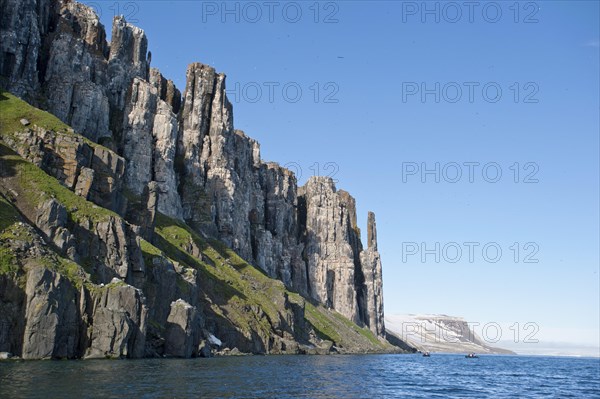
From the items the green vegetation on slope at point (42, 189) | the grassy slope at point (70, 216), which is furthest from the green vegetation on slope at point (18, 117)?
the green vegetation on slope at point (42, 189)

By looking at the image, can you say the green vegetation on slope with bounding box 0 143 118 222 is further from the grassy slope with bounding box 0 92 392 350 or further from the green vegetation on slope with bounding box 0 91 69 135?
the green vegetation on slope with bounding box 0 91 69 135

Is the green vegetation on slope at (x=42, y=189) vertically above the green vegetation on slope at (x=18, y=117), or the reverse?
the green vegetation on slope at (x=18, y=117)

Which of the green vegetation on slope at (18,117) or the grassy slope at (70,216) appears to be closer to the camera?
the grassy slope at (70,216)

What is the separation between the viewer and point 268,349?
179000 millimetres

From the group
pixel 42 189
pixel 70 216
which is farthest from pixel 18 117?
pixel 70 216

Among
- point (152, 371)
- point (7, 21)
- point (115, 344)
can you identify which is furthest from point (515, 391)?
point (7, 21)

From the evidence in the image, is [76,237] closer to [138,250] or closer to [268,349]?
[138,250]

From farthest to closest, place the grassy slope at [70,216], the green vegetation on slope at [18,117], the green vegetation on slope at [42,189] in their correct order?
the green vegetation on slope at [18,117]
the green vegetation on slope at [42,189]
the grassy slope at [70,216]

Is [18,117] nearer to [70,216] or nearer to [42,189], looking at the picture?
[42,189]

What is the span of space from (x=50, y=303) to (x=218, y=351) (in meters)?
68.0

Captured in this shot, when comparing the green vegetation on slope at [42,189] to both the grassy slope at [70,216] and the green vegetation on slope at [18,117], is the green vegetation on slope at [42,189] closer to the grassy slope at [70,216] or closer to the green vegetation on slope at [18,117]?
the grassy slope at [70,216]

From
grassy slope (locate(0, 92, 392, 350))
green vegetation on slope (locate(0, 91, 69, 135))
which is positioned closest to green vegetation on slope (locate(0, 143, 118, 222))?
grassy slope (locate(0, 92, 392, 350))

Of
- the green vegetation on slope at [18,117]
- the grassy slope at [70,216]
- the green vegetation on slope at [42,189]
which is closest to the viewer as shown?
the grassy slope at [70,216]

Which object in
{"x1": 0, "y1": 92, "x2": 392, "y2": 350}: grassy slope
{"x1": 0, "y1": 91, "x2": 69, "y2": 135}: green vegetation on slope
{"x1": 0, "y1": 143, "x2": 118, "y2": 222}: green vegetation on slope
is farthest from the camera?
{"x1": 0, "y1": 91, "x2": 69, "y2": 135}: green vegetation on slope
